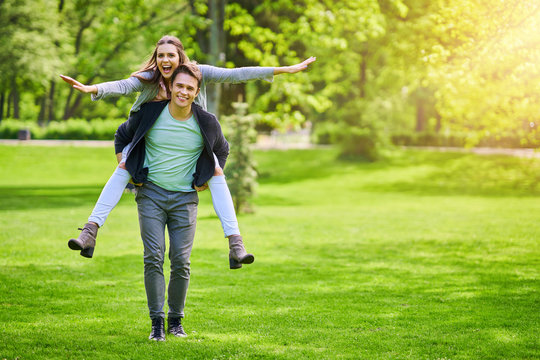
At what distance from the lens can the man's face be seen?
506 centimetres

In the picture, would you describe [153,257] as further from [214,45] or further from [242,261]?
[214,45]

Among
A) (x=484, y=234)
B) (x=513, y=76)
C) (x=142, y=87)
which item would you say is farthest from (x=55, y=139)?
(x=142, y=87)

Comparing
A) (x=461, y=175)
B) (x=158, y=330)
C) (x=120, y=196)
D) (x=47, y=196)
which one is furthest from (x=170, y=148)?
(x=461, y=175)

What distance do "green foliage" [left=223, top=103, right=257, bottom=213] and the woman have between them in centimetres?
1117

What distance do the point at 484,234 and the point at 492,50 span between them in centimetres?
507

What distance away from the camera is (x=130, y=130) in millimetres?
5215

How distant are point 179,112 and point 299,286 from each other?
4.03m

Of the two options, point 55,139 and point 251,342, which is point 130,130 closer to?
point 251,342

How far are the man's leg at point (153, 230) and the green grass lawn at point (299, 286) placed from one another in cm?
52

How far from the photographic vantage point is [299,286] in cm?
853

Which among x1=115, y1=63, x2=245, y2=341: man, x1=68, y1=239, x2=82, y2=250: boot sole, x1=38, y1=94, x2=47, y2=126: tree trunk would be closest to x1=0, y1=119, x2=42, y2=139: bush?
x1=38, y1=94, x2=47, y2=126: tree trunk

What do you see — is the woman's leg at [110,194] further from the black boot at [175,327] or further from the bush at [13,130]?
the bush at [13,130]

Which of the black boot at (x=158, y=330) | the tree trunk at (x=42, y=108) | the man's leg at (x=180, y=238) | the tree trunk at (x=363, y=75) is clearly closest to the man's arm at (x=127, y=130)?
the man's leg at (x=180, y=238)

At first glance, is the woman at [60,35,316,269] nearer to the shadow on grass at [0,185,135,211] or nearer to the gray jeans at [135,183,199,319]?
the gray jeans at [135,183,199,319]
